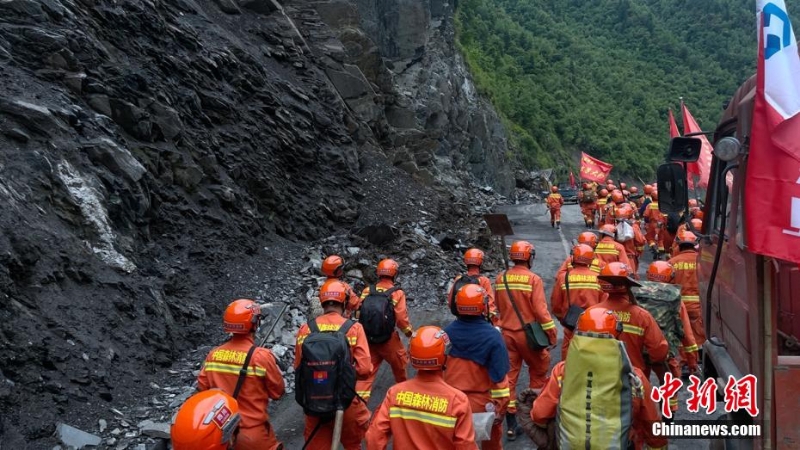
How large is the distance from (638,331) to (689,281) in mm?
3239

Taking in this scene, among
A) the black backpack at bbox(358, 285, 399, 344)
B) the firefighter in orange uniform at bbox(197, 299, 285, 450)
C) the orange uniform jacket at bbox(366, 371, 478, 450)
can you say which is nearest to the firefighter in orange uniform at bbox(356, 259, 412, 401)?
the black backpack at bbox(358, 285, 399, 344)

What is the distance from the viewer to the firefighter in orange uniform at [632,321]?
4676 millimetres

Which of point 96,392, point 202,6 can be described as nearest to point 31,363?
point 96,392

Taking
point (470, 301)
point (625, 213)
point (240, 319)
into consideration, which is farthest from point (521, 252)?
point (625, 213)

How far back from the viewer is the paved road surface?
6070mm

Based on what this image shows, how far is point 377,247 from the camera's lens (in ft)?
42.4

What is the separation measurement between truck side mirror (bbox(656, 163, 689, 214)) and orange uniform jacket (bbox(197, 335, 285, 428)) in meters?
3.25

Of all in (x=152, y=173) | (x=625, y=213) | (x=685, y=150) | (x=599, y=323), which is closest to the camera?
(x=599, y=323)

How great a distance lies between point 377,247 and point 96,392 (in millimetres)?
7416

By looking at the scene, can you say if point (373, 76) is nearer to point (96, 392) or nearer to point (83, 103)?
point (83, 103)

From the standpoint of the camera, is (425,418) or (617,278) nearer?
(425,418)

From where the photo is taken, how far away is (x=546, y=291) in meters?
12.1

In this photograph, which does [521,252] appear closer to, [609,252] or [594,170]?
[609,252]

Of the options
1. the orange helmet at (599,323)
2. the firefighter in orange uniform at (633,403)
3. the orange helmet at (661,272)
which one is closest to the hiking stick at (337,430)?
the firefighter in orange uniform at (633,403)
